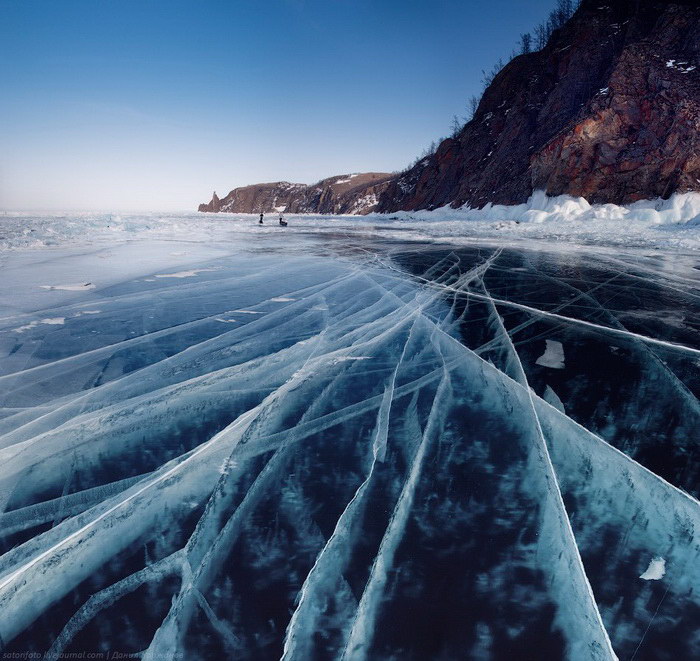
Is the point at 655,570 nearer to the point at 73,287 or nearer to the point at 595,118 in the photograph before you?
the point at 73,287

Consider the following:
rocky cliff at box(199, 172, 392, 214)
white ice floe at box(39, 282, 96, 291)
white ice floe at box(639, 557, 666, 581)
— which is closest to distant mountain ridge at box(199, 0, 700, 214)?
white ice floe at box(639, 557, 666, 581)

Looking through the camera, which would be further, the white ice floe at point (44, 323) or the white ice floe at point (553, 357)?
the white ice floe at point (44, 323)

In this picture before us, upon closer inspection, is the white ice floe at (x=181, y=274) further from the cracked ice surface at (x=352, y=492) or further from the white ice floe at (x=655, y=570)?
the white ice floe at (x=655, y=570)

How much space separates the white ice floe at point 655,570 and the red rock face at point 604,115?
73.0 feet

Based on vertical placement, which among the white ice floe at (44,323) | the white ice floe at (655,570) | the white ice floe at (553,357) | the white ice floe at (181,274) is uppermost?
the white ice floe at (181,274)

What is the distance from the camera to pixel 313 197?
12706 cm

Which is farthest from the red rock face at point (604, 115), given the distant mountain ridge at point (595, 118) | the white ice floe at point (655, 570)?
the white ice floe at point (655, 570)

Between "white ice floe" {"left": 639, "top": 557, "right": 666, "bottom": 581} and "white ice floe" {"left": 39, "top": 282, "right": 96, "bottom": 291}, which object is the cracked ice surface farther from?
"white ice floe" {"left": 39, "top": 282, "right": 96, "bottom": 291}

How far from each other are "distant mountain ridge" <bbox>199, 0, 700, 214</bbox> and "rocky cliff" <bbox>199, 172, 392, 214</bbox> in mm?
44204

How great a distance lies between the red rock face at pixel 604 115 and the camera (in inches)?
737

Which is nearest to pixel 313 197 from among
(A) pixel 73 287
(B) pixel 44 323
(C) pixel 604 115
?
(C) pixel 604 115

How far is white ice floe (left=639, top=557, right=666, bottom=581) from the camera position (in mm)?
1359

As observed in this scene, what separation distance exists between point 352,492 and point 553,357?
238 cm

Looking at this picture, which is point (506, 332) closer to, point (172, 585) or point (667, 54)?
point (172, 585)
